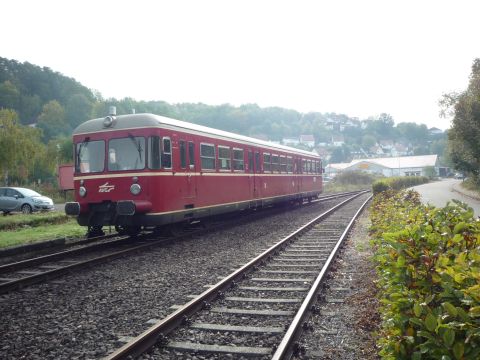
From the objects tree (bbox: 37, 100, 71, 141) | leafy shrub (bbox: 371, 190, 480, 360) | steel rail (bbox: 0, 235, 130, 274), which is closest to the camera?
leafy shrub (bbox: 371, 190, 480, 360)

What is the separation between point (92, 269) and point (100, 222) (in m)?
2.96

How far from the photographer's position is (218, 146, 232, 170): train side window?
46.2 feet

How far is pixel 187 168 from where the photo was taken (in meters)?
12.0

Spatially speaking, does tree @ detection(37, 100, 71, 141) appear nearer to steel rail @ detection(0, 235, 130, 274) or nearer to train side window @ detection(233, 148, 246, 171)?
train side window @ detection(233, 148, 246, 171)

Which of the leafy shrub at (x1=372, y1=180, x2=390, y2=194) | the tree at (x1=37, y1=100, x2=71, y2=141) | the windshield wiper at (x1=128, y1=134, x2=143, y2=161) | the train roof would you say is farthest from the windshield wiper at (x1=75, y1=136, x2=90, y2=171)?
the tree at (x1=37, y1=100, x2=71, y2=141)

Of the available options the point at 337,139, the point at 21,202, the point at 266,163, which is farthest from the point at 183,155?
the point at 337,139

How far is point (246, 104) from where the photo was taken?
140 meters

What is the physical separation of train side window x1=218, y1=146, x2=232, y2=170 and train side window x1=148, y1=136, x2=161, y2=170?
3491 mm

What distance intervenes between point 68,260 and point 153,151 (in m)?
3.10

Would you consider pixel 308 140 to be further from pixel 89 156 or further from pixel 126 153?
pixel 126 153

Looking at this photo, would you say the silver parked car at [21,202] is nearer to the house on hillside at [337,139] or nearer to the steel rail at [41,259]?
the steel rail at [41,259]

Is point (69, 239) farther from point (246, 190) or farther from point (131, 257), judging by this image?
point (246, 190)

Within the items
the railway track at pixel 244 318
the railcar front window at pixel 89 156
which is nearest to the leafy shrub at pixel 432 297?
the railway track at pixel 244 318

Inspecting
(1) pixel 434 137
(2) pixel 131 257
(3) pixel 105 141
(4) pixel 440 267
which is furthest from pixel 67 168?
(1) pixel 434 137
